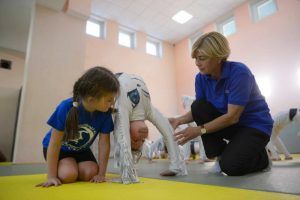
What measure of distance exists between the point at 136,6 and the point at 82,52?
251 centimetres

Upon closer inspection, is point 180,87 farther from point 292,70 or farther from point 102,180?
point 102,180

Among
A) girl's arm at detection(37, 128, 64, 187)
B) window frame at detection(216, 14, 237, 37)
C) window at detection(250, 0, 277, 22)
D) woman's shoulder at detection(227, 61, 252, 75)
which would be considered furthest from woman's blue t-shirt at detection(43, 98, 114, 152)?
window frame at detection(216, 14, 237, 37)

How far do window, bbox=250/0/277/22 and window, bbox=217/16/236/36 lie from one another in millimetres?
580

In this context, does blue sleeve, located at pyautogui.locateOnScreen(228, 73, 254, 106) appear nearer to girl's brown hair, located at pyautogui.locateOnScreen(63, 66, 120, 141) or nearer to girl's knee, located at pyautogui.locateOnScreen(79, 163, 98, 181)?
girl's brown hair, located at pyautogui.locateOnScreen(63, 66, 120, 141)

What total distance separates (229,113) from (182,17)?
17.8 ft

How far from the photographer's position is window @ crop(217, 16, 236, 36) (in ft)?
20.0

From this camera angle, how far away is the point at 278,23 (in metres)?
5.01

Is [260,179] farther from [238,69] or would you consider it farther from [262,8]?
[262,8]

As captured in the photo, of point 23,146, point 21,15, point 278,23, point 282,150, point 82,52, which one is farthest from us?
point 278,23

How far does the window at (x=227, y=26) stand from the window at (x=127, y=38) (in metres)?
2.44

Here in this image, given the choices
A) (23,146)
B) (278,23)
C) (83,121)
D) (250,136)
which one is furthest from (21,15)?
(278,23)

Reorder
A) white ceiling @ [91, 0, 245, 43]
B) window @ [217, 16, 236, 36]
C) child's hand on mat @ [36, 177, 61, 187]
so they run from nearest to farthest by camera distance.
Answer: child's hand on mat @ [36, 177, 61, 187] < white ceiling @ [91, 0, 245, 43] < window @ [217, 16, 236, 36]

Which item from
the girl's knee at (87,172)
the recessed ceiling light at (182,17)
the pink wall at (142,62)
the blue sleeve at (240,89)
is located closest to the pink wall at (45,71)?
the pink wall at (142,62)

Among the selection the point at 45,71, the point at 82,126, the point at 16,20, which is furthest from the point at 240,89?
the point at 16,20
